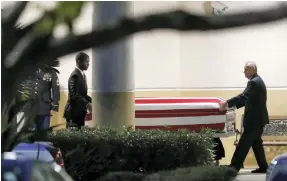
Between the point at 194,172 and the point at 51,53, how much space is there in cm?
607

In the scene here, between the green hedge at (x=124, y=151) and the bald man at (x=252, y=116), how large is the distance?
6.99ft

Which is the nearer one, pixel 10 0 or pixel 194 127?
pixel 10 0

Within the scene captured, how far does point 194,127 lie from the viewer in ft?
33.5

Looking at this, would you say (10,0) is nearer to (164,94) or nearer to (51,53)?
(51,53)

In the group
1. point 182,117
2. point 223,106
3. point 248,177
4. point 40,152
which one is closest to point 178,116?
point 182,117

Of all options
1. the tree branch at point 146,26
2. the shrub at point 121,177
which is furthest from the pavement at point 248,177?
the tree branch at point 146,26

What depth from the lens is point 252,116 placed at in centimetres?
999

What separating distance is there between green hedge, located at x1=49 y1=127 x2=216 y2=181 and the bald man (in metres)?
2.13

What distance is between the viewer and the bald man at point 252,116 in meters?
9.95

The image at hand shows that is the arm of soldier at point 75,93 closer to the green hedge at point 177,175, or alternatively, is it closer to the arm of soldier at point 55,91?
the arm of soldier at point 55,91

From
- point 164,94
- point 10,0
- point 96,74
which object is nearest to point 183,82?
point 164,94

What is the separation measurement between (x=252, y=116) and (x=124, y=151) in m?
2.87

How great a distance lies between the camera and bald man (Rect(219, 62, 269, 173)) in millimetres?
9953

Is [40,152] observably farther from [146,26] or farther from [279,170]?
A: [146,26]
